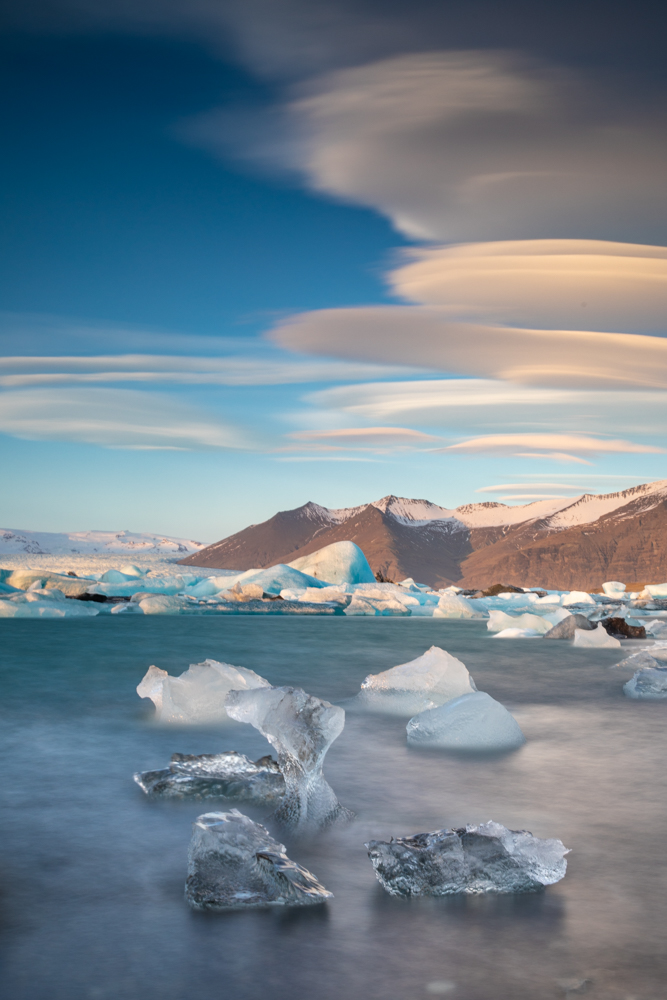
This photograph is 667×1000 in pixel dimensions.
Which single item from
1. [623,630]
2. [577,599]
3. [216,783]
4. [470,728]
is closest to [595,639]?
[623,630]

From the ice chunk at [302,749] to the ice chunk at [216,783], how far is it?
0.44 feet

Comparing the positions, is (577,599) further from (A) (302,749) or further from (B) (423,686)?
(A) (302,749)

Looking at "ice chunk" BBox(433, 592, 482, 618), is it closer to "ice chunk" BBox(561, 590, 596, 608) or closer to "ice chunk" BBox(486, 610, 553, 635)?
"ice chunk" BBox(486, 610, 553, 635)

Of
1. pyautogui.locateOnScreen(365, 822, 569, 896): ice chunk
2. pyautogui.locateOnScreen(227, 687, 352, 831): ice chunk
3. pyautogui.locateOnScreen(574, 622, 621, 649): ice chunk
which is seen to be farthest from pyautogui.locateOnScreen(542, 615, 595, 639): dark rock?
pyautogui.locateOnScreen(365, 822, 569, 896): ice chunk

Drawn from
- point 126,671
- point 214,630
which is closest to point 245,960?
point 126,671

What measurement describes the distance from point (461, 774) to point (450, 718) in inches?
27.2

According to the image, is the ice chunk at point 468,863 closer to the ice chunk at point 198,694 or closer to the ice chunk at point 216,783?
the ice chunk at point 216,783

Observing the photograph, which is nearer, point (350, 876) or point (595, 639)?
point (350, 876)

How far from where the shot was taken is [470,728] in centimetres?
420

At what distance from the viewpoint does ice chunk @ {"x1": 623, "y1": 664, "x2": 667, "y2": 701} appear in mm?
6039

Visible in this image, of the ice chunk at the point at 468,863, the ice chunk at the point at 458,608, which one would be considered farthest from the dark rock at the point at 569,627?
the ice chunk at the point at 468,863

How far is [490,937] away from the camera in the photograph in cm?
184

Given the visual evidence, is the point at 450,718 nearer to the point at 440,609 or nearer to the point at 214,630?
the point at 214,630

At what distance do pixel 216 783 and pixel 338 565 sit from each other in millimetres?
28532
